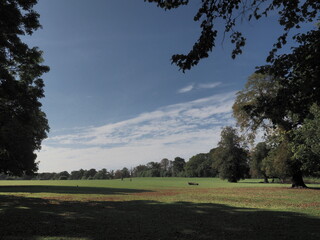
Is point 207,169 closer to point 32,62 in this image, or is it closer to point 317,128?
point 317,128

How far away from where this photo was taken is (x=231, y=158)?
225 ft

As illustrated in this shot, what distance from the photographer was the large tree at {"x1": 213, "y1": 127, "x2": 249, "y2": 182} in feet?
228

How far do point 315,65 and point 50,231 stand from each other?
34.1 feet

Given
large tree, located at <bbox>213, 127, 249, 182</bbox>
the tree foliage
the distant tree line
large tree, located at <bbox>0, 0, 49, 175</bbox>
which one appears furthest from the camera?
large tree, located at <bbox>213, 127, 249, 182</bbox>

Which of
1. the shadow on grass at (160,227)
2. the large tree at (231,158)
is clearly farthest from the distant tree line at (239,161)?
the shadow on grass at (160,227)

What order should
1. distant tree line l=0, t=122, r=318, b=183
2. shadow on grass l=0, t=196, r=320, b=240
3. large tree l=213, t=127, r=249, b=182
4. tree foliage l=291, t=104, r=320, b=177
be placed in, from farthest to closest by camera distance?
large tree l=213, t=127, r=249, b=182 < distant tree line l=0, t=122, r=318, b=183 < tree foliage l=291, t=104, r=320, b=177 < shadow on grass l=0, t=196, r=320, b=240

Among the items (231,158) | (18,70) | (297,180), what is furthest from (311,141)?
(231,158)

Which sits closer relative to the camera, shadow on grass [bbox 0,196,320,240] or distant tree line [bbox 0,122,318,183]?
shadow on grass [bbox 0,196,320,240]

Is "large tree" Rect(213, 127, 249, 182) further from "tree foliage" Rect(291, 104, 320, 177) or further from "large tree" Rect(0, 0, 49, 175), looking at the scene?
"large tree" Rect(0, 0, 49, 175)

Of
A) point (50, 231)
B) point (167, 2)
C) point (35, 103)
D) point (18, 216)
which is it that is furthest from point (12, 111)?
point (167, 2)

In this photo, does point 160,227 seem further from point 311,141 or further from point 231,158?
point 231,158

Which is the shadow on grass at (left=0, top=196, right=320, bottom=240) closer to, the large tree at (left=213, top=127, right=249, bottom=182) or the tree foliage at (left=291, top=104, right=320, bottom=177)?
the tree foliage at (left=291, top=104, right=320, bottom=177)

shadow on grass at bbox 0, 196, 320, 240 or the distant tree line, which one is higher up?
the distant tree line

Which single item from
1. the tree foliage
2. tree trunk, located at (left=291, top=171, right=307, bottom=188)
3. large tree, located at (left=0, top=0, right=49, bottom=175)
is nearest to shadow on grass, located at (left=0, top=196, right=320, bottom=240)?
large tree, located at (left=0, top=0, right=49, bottom=175)
